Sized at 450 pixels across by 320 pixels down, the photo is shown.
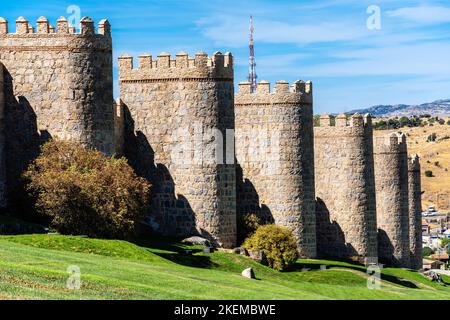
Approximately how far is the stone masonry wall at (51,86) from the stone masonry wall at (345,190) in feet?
61.0

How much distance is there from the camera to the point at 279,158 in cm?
5388

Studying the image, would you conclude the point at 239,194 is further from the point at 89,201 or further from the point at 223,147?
the point at 89,201

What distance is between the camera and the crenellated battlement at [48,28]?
4481 cm

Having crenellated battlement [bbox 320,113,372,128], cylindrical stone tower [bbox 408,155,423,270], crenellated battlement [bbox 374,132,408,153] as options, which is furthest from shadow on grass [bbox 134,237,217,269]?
cylindrical stone tower [bbox 408,155,423,270]

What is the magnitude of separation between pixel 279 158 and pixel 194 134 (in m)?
7.05

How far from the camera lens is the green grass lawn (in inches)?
1113

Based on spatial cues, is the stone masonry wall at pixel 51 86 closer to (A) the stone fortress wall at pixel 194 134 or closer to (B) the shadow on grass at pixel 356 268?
(A) the stone fortress wall at pixel 194 134

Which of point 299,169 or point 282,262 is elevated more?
point 299,169

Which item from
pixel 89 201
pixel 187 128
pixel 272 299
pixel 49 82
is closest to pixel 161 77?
pixel 187 128

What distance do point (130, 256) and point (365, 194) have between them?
24422 millimetres

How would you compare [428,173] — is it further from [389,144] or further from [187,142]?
[187,142]

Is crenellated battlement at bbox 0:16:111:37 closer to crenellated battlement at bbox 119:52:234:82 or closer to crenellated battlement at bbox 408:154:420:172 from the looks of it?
crenellated battlement at bbox 119:52:234:82

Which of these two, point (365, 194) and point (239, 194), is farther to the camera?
point (365, 194)

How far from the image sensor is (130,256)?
127ft
